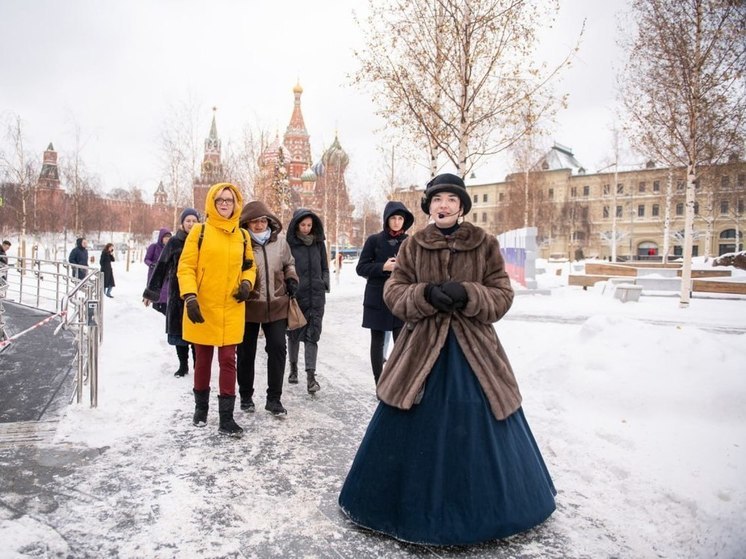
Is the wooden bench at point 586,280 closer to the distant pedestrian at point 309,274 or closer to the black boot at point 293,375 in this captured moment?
the black boot at point 293,375

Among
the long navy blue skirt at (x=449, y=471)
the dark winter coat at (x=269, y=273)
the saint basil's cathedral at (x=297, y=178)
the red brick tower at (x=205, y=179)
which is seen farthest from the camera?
the red brick tower at (x=205, y=179)

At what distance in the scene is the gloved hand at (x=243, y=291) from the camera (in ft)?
14.7

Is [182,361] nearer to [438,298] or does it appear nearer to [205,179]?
[438,298]

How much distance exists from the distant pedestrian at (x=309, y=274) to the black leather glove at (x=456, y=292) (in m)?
3.39

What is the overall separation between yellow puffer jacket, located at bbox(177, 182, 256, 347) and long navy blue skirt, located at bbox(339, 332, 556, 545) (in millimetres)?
2083

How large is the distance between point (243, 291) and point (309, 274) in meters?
1.81

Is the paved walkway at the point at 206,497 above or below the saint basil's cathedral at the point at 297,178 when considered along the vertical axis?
below

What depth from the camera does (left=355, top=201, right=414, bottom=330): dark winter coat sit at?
18.2 ft

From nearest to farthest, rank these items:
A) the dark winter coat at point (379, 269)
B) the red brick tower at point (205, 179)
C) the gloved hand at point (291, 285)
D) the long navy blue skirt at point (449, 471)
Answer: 1. the long navy blue skirt at point (449, 471)
2. the gloved hand at point (291, 285)
3. the dark winter coat at point (379, 269)
4. the red brick tower at point (205, 179)

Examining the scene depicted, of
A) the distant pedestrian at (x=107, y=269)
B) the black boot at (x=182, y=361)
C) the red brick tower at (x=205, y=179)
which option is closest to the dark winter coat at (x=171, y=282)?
the black boot at (x=182, y=361)

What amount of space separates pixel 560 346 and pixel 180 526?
537cm

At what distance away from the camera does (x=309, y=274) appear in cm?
625

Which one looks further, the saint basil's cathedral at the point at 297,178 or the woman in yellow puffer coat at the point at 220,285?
the saint basil's cathedral at the point at 297,178

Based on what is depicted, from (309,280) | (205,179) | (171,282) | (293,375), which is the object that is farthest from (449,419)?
(205,179)
